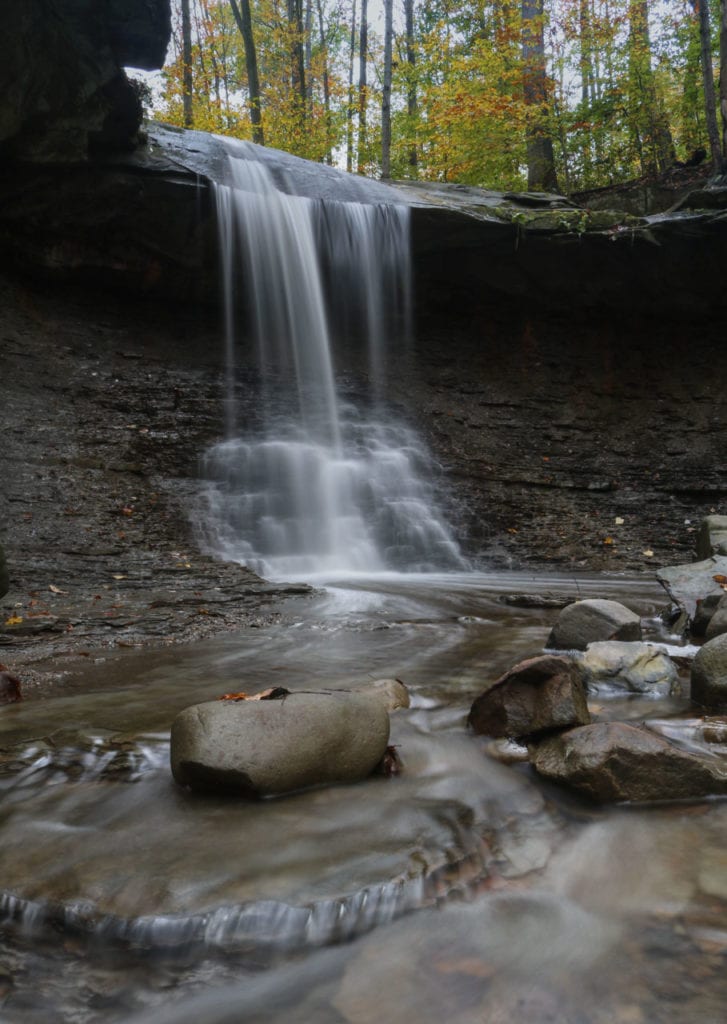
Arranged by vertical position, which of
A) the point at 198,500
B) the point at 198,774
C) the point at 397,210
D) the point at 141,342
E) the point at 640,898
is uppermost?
A: the point at 397,210

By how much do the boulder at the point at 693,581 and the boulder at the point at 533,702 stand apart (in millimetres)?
2813

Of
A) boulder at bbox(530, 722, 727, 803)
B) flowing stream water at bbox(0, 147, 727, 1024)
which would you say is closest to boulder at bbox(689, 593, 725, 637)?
flowing stream water at bbox(0, 147, 727, 1024)

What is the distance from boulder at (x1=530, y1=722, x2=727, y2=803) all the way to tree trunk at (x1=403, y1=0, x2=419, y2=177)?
20656mm

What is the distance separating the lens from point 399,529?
383 inches

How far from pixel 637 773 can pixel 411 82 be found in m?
22.8

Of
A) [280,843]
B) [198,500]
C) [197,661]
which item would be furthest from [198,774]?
[198,500]

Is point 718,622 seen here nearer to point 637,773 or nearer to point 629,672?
point 629,672

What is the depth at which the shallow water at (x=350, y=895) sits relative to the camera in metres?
1.51

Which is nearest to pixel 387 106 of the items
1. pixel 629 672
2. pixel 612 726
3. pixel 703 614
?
pixel 703 614

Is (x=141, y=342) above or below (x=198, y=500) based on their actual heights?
above

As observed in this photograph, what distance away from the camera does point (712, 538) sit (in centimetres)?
682

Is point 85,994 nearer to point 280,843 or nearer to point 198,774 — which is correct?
point 280,843

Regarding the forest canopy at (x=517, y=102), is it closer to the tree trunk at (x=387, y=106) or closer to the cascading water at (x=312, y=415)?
the tree trunk at (x=387, y=106)

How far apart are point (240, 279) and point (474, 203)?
4.47m
